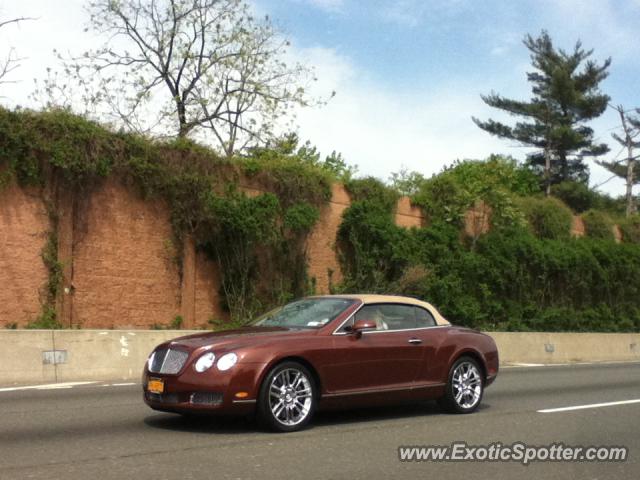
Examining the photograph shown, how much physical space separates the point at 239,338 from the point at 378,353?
1797 mm

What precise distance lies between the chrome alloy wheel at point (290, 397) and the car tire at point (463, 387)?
93.8 inches

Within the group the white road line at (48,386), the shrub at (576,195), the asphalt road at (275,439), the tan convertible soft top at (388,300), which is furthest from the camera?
the shrub at (576,195)

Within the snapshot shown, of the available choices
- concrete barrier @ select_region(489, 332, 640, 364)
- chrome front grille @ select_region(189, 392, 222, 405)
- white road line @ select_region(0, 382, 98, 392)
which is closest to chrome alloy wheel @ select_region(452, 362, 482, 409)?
chrome front grille @ select_region(189, 392, 222, 405)

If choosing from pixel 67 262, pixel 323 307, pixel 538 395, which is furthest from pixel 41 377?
pixel 538 395

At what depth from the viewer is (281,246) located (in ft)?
78.1

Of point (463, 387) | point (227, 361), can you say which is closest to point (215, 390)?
point (227, 361)

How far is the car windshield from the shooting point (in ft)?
33.3

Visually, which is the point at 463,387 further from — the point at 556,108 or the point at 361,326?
the point at 556,108

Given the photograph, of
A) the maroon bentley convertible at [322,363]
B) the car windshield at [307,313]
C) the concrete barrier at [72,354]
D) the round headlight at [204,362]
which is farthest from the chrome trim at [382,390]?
the concrete barrier at [72,354]

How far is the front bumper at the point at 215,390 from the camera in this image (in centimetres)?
880

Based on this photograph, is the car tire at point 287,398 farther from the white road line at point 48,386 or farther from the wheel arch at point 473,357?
the white road line at point 48,386

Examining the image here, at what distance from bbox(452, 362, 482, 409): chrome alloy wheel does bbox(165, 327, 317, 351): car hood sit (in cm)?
244

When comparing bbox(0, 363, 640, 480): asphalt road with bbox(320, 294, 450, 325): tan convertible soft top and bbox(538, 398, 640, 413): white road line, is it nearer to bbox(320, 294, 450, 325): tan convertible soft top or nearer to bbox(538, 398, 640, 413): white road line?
bbox(538, 398, 640, 413): white road line

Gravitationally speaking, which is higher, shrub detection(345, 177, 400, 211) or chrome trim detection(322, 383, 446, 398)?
shrub detection(345, 177, 400, 211)
